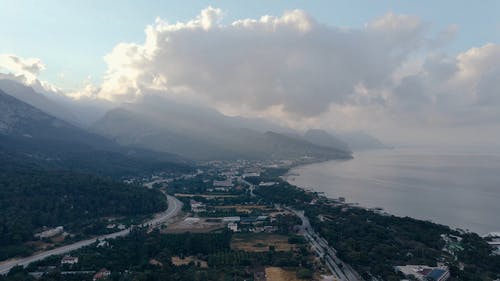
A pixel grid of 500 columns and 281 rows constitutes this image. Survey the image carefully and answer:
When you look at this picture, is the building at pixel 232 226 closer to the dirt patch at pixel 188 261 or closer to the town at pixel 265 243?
the town at pixel 265 243

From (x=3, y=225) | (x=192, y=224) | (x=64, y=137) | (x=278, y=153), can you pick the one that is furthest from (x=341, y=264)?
(x=278, y=153)

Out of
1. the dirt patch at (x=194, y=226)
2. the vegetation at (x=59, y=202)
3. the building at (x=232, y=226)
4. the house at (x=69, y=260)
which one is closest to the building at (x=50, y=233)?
the vegetation at (x=59, y=202)

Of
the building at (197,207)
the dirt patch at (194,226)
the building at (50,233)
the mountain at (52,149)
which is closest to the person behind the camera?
the building at (50,233)

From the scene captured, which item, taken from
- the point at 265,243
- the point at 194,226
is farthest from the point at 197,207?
the point at 265,243

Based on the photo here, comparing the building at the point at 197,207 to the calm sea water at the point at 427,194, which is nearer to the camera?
the calm sea water at the point at 427,194

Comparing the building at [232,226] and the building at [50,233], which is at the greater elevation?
the building at [232,226]

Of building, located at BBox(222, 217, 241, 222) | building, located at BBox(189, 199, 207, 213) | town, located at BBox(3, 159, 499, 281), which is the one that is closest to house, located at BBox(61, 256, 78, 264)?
town, located at BBox(3, 159, 499, 281)

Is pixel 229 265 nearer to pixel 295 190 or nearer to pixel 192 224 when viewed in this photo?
pixel 192 224
